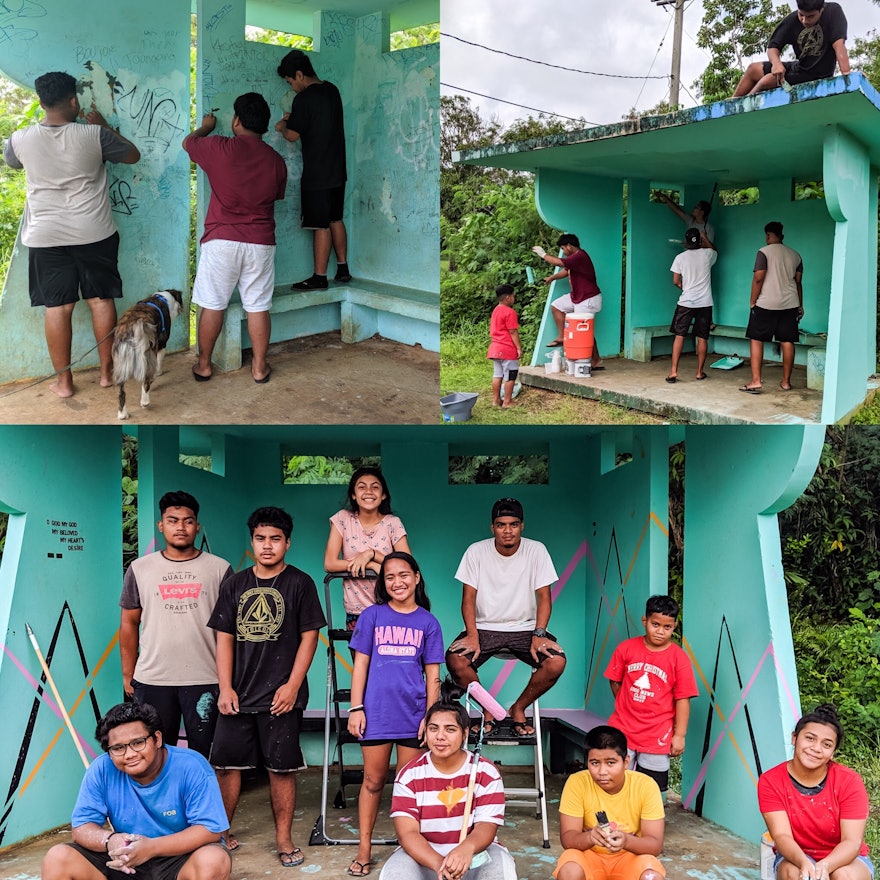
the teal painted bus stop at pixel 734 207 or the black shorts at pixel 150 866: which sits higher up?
the teal painted bus stop at pixel 734 207

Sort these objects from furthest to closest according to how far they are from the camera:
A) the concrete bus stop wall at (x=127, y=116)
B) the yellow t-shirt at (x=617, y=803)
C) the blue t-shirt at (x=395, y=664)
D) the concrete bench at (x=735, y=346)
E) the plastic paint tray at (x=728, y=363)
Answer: the plastic paint tray at (x=728, y=363) → the concrete bench at (x=735, y=346) → the blue t-shirt at (x=395, y=664) → the concrete bus stop wall at (x=127, y=116) → the yellow t-shirt at (x=617, y=803)

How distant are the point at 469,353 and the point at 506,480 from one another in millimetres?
4406

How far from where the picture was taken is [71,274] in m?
4.48

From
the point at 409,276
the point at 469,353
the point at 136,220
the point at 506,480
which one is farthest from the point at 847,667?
the point at 136,220

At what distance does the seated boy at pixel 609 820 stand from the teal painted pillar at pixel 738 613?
0.97 metres

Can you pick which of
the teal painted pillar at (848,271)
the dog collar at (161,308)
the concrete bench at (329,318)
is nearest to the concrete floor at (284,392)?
the concrete bench at (329,318)

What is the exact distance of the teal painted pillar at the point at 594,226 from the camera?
18.8 ft

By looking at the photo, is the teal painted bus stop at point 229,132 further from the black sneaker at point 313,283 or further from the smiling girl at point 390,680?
the smiling girl at point 390,680

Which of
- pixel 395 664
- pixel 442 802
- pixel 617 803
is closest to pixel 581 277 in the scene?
pixel 395 664

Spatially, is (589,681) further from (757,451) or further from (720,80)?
(720,80)

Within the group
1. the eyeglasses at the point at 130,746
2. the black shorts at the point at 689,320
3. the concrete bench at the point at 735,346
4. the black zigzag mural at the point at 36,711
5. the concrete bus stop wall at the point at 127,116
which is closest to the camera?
the eyeglasses at the point at 130,746

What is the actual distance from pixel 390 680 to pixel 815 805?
1770mm

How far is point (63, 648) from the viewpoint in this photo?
5.18 m

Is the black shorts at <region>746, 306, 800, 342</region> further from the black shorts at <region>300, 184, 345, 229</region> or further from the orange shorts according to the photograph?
→ the orange shorts
